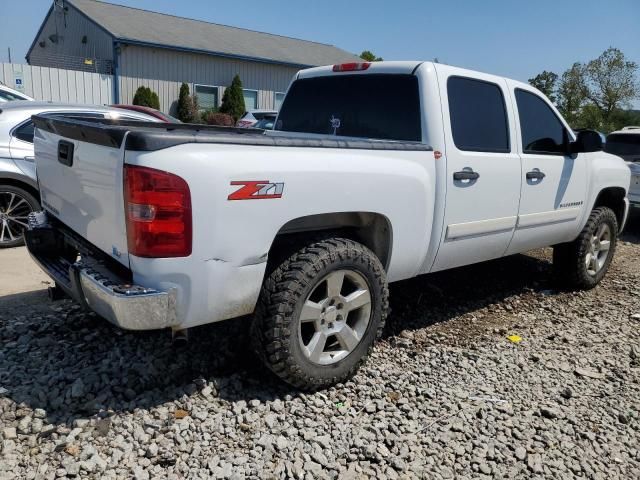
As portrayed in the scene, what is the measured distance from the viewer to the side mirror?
4688 millimetres

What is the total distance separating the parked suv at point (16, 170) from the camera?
6.00 metres

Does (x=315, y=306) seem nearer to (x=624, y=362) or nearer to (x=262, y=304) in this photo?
(x=262, y=304)

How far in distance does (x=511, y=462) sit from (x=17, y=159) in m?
5.71

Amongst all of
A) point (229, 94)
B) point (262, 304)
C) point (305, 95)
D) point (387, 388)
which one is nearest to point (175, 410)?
point (262, 304)

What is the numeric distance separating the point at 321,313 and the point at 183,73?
23.3 meters

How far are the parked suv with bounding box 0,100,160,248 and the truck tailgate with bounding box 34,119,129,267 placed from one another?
2.70m

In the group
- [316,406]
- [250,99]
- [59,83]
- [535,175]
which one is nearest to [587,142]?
[535,175]

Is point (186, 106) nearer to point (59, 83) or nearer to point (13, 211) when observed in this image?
point (59, 83)

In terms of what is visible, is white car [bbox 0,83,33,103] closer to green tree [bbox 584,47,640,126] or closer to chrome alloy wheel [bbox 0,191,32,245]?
chrome alloy wheel [bbox 0,191,32,245]

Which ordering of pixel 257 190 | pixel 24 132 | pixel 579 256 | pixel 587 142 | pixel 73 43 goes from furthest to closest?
pixel 73 43
pixel 24 132
pixel 579 256
pixel 587 142
pixel 257 190

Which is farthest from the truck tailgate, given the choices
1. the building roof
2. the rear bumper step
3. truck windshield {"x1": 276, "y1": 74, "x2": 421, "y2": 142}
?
the building roof

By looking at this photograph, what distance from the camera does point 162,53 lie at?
922 inches

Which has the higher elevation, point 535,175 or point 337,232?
point 535,175

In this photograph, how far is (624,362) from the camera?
4.03 m
